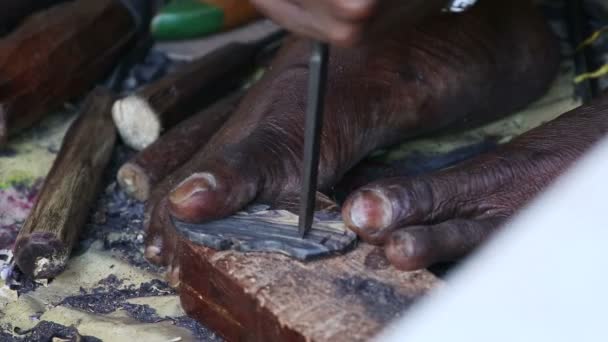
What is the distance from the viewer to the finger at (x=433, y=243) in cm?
146

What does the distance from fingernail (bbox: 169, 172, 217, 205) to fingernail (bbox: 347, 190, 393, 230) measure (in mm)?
249

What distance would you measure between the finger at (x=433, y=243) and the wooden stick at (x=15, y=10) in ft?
5.28

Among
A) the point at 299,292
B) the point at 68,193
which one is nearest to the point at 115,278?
the point at 68,193

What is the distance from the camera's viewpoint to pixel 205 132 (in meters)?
2.24

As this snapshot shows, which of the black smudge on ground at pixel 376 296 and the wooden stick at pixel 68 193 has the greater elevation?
the black smudge on ground at pixel 376 296

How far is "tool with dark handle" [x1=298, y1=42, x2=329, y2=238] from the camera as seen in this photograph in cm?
137

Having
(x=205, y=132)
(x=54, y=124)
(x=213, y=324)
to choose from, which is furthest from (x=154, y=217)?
(x=54, y=124)

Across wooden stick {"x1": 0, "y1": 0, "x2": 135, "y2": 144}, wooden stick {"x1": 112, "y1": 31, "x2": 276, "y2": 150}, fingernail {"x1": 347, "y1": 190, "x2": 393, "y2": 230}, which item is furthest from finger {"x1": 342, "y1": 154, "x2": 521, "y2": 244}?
wooden stick {"x1": 0, "y1": 0, "x2": 135, "y2": 144}

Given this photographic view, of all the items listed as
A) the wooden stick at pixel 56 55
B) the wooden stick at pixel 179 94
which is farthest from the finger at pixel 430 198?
the wooden stick at pixel 56 55

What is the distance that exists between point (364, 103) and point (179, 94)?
2.00ft

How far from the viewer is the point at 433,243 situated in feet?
4.87

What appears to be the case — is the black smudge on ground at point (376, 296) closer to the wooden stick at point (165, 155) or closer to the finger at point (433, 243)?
the finger at point (433, 243)

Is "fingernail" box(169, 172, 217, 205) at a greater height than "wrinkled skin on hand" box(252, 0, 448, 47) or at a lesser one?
lesser

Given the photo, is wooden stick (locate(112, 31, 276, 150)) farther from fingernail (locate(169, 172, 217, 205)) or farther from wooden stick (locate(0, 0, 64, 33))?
fingernail (locate(169, 172, 217, 205))
